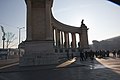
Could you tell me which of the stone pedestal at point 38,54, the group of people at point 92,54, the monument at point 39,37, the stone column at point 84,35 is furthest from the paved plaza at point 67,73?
the stone column at point 84,35

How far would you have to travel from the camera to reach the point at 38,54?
86.7ft

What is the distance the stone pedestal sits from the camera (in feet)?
84.6

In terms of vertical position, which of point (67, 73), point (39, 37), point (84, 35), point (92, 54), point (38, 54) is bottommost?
point (67, 73)

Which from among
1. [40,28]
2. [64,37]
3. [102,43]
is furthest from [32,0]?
[102,43]

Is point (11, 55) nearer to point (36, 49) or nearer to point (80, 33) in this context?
point (80, 33)

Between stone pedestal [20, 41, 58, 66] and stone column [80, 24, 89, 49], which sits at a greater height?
stone column [80, 24, 89, 49]

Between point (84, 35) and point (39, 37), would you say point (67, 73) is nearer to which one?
point (39, 37)

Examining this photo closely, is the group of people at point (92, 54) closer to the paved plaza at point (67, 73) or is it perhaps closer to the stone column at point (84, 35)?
the stone column at point (84, 35)

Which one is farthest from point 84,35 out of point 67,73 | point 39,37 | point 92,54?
point 67,73

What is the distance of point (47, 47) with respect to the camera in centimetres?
2753

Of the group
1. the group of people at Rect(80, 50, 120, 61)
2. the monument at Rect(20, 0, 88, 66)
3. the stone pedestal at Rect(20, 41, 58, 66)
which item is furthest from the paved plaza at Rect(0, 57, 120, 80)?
the group of people at Rect(80, 50, 120, 61)

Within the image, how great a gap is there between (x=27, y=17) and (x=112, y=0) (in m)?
26.5

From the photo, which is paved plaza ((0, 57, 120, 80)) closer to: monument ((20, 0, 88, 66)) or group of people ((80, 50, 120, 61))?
monument ((20, 0, 88, 66))

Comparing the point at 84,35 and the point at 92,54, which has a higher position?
the point at 84,35
